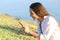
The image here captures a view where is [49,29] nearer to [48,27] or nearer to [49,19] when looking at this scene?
[48,27]

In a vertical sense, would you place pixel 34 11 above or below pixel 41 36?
Answer: above

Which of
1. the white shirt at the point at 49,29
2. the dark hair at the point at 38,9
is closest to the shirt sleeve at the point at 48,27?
the white shirt at the point at 49,29

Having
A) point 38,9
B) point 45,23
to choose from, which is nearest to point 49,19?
point 45,23

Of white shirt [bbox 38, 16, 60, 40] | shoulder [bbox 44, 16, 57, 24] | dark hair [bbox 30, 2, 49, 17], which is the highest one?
dark hair [bbox 30, 2, 49, 17]

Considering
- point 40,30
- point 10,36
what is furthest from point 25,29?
point 10,36

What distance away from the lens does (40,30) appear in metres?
6.03

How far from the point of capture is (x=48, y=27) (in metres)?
5.68

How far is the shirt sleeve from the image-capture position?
5.69m

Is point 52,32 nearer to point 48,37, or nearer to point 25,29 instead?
point 48,37

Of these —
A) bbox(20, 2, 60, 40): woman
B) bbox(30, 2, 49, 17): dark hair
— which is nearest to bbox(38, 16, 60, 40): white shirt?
bbox(20, 2, 60, 40): woman

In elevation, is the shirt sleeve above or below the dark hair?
below

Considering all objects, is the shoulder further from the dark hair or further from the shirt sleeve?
the dark hair

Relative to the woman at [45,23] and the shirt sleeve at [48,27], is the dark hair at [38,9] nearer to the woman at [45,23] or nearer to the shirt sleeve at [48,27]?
the woman at [45,23]

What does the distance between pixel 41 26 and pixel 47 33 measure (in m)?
0.26
